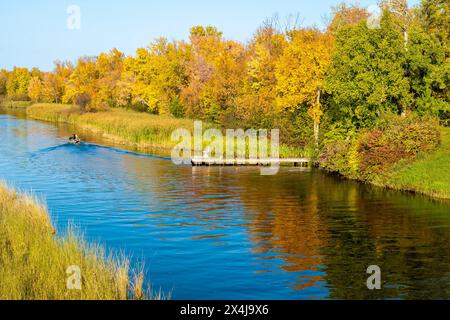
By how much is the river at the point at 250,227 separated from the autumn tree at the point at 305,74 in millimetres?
9019

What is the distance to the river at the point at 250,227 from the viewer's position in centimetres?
2130

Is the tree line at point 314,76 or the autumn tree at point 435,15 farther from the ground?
the autumn tree at point 435,15

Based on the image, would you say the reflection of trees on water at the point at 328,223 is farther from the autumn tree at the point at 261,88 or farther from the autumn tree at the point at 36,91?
the autumn tree at the point at 36,91

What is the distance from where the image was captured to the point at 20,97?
182375 mm

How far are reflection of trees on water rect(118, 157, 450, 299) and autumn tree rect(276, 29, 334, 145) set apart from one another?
10.9 metres

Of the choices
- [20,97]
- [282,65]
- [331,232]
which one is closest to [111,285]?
[331,232]

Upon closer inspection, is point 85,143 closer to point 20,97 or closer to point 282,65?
point 282,65

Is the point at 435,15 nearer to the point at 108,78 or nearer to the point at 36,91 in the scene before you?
the point at 108,78

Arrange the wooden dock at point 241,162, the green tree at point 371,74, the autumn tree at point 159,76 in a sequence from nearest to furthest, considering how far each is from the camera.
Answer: the green tree at point 371,74, the wooden dock at point 241,162, the autumn tree at point 159,76

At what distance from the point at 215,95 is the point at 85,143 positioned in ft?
69.4

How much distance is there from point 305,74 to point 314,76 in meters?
0.99

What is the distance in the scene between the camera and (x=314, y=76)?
5847 centimetres

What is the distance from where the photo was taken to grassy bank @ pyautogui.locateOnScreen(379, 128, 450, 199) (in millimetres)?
39812

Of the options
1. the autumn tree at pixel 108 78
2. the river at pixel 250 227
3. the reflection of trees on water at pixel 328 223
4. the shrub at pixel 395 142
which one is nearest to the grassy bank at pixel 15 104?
the autumn tree at pixel 108 78
